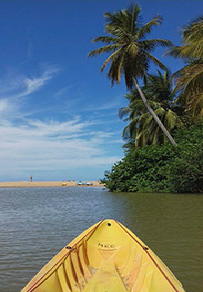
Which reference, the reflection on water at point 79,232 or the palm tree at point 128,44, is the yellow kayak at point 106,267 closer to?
the reflection on water at point 79,232

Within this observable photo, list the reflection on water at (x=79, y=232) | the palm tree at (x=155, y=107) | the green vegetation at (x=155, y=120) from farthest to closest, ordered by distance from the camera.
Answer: the palm tree at (x=155, y=107)
the green vegetation at (x=155, y=120)
the reflection on water at (x=79, y=232)

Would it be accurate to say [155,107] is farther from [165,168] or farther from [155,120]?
[165,168]

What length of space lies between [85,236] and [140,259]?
108 centimetres

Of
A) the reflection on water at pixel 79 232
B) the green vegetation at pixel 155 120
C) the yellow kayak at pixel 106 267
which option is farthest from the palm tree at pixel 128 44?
the yellow kayak at pixel 106 267

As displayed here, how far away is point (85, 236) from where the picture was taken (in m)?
4.76

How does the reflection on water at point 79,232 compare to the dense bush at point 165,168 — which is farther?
the dense bush at point 165,168

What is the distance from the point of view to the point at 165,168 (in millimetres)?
23062

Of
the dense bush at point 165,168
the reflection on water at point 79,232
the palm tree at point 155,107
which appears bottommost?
the reflection on water at point 79,232

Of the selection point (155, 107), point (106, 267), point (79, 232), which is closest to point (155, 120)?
point (155, 107)

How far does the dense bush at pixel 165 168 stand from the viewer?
19906 millimetres

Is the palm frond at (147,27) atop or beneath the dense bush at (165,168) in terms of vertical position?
atop

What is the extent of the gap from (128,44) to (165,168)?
11.3 metres

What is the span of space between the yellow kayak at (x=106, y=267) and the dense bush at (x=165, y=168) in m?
15.8

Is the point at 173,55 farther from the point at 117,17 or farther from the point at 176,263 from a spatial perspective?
the point at 176,263
